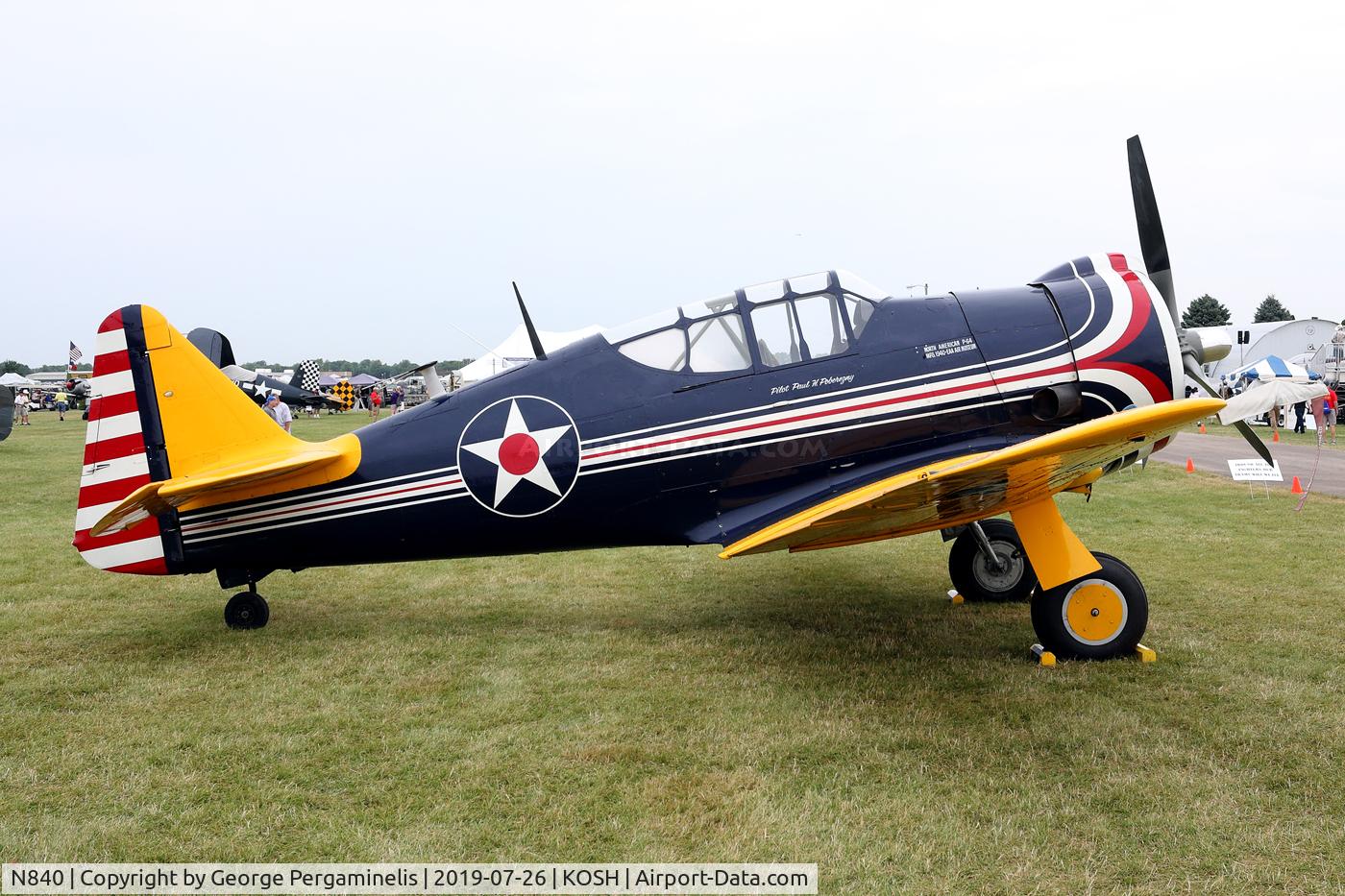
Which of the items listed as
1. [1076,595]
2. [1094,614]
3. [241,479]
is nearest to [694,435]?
[1076,595]

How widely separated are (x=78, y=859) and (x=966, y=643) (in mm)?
4386

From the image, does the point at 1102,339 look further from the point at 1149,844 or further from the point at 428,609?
the point at 428,609

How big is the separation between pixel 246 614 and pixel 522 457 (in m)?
2.30

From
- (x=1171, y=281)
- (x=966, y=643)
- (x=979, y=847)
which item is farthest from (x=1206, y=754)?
(x=1171, y=281)

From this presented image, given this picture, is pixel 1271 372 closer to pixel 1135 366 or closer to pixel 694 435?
pixel 1135 366

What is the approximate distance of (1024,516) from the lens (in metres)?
4.79

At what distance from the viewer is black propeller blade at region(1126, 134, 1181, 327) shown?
5.44 meters

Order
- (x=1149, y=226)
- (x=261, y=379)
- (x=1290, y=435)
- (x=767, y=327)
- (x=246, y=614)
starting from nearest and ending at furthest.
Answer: (x=767, y=327)
(x=1149, y=226)
(x=246, y=614)
(x=1290, y=435)
(x=261, y=379)

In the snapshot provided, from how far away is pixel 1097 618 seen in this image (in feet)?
15.4

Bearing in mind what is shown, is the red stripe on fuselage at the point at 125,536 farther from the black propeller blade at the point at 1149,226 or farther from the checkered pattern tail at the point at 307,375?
the checkered pattern tail at the point at 307,375

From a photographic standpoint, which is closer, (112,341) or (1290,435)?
(112,341)

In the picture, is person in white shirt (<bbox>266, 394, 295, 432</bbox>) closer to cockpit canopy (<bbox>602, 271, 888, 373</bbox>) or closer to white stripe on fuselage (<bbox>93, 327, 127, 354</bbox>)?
white stripe on fuselage (<bbox>93, 327, 127, 354</bbox>)

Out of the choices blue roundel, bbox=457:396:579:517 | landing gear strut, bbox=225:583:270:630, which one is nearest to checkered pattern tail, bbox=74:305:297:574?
landing gear strut, bbox=225:583:270:630
